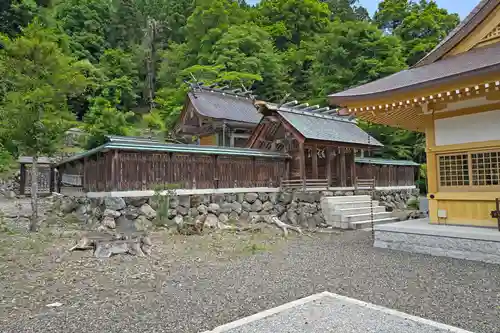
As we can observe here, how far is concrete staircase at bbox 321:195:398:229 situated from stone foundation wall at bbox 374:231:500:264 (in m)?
3.77

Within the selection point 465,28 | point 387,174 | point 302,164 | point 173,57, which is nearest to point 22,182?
point 302,164

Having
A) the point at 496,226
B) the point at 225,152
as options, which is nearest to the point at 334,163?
the point at 225,152

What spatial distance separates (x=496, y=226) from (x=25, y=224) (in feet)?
41.2

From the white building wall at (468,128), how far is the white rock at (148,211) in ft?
26.1

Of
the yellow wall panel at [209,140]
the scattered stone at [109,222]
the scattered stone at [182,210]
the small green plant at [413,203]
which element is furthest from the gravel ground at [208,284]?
the yellow wall panel at [209,140]

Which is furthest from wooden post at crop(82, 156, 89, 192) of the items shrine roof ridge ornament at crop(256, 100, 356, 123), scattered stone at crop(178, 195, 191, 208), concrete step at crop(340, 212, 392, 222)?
concrete step at crop(340, 212, 392, 222)

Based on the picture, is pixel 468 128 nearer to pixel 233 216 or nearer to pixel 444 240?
pixel 444 240

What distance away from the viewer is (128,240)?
7508 mm

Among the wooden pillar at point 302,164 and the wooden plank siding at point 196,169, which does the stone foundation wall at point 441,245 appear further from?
the wooden plank siding at point 196,169

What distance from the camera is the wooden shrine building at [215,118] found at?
61.8 feet

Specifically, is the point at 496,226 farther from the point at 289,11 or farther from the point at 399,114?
the point at 289,11

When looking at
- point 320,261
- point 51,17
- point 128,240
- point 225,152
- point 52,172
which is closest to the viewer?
point 320,261

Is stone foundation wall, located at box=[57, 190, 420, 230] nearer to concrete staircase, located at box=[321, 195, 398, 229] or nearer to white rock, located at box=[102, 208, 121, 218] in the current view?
white rock, located at box=[102, 208, 121, 218]

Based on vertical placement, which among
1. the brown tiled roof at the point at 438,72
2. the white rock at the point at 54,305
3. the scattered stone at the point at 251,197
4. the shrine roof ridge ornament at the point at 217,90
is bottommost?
the white rock at the point at 54,305
